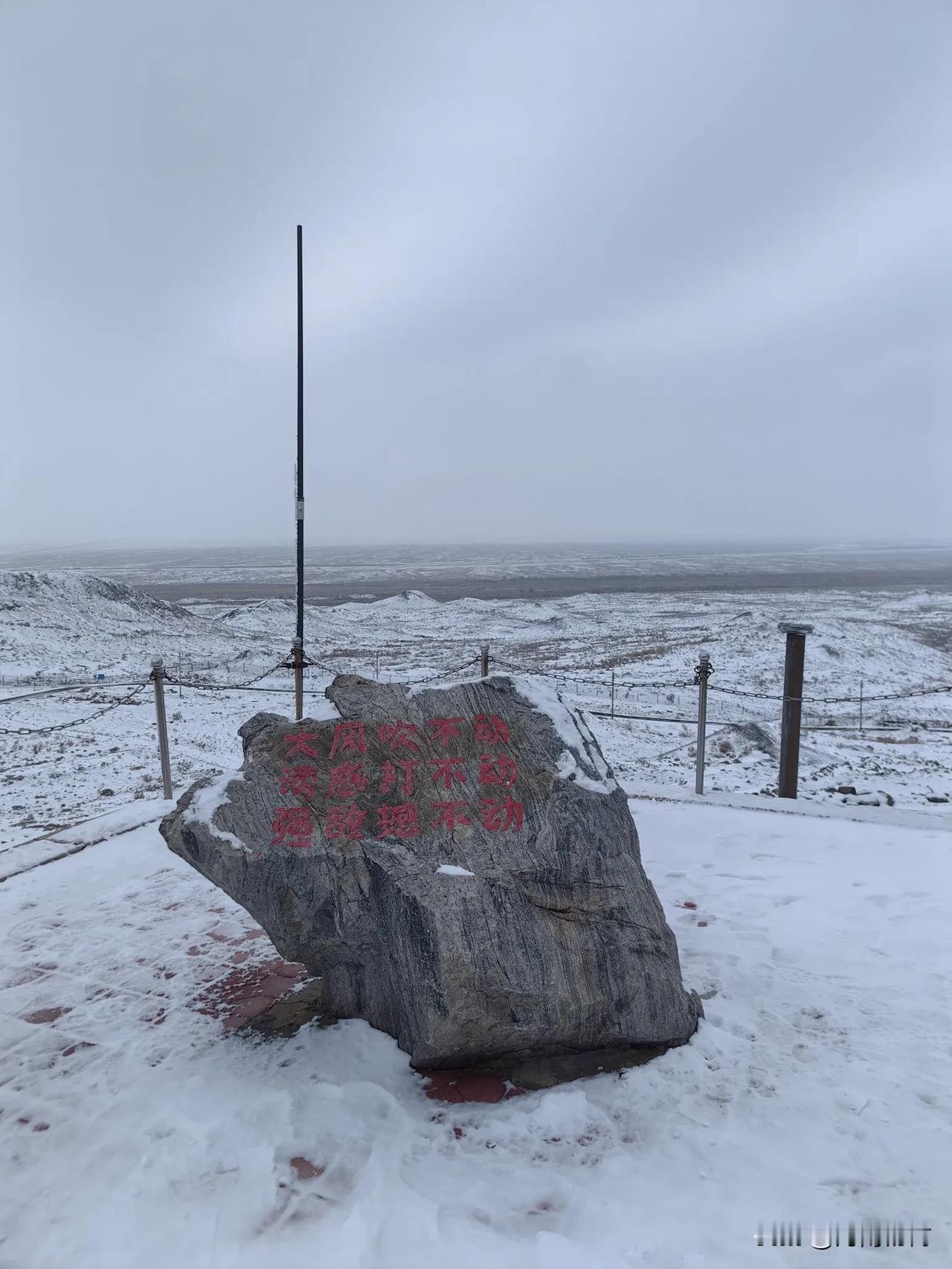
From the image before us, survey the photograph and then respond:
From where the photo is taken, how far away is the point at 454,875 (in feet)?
11.7

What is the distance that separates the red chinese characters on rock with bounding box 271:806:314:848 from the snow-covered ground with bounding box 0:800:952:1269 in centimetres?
97

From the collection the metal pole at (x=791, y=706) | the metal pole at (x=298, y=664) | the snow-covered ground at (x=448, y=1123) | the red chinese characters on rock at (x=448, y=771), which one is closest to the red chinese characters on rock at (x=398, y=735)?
the red chinese characters on rock at (x=448, y=771)

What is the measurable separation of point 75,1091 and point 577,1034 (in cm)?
226

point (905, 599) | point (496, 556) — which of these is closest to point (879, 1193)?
point (905, 599)

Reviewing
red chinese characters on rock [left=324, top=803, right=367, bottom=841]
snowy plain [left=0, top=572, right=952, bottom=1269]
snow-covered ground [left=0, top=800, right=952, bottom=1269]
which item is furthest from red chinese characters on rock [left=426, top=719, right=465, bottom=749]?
snow-covered ground [left=0, top=800, right=952, bottom=1269]

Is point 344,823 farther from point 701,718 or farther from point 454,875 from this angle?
→ point 701,718

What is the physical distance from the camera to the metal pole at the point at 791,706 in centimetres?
719

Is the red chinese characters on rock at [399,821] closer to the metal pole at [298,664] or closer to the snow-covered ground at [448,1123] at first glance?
the snow-covered ground at [448,1123]

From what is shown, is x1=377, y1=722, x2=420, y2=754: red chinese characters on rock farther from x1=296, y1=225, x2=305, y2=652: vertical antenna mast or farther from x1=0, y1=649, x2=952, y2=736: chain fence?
x1=0, y1=649, x2=952, y2=736: chain fence

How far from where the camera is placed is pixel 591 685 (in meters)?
14.9

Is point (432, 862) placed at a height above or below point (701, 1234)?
above

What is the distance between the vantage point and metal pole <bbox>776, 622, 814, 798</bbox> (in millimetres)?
7188

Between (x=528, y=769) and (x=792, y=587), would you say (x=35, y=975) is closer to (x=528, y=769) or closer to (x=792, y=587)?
(x=528, y=769)

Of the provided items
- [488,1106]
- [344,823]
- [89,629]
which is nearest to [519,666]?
[344,823]
